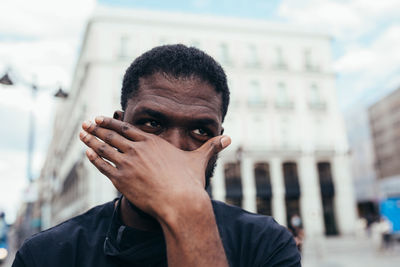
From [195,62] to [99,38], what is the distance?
89.1 ft

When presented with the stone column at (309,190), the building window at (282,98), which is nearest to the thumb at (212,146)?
the stone column at (309,190)

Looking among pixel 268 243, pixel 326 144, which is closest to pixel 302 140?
pixel 326 144

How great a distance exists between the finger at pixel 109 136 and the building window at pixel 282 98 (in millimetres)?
29125

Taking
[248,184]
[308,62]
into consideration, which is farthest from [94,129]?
[308,62]

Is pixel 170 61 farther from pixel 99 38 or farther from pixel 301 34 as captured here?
pixel 301 34

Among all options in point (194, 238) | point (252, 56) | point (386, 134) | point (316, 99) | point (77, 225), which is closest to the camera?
A: point (194, 238)

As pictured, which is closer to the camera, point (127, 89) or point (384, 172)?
point (127, 89)

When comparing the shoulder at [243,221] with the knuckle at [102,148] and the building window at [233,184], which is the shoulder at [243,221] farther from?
the building window at [233,184]

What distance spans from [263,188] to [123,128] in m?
27.7

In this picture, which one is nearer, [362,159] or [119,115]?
[119,115]

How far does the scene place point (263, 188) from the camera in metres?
28.1

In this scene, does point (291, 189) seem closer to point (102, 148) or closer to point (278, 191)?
point (278, 191)

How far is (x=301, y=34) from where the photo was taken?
31297 mm

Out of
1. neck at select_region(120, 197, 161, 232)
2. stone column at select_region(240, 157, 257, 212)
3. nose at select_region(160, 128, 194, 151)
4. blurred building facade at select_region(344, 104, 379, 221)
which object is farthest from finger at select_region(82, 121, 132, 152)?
blurred building facade at select_region(344, 104, 379, 221)
